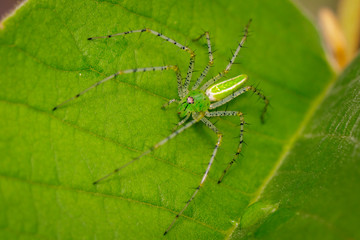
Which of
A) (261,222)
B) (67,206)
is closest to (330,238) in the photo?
(261,222)

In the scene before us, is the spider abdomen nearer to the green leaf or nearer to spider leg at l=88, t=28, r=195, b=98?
the green leaf

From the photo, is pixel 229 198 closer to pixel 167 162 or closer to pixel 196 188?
pixel 196 188

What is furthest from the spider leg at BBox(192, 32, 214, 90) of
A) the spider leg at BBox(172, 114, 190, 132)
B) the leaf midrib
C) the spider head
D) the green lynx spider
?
the leaf midrib

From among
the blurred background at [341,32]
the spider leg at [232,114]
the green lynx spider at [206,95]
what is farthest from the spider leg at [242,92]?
the blurred background at [341,32]

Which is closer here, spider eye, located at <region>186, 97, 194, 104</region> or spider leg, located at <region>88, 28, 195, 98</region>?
spider leg, located at <region>88, 28, 195, 98</region>

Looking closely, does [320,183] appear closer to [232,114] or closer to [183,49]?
[232,114]

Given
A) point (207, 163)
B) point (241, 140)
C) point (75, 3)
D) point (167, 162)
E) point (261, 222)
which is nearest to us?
point (261, 222)

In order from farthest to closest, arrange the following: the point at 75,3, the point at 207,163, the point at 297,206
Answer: the point at 207,163 → the point at 75,3 → the point at 297,206

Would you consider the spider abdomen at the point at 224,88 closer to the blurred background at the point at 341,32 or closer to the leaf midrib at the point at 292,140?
the leaf midrib at the point at 292,140
